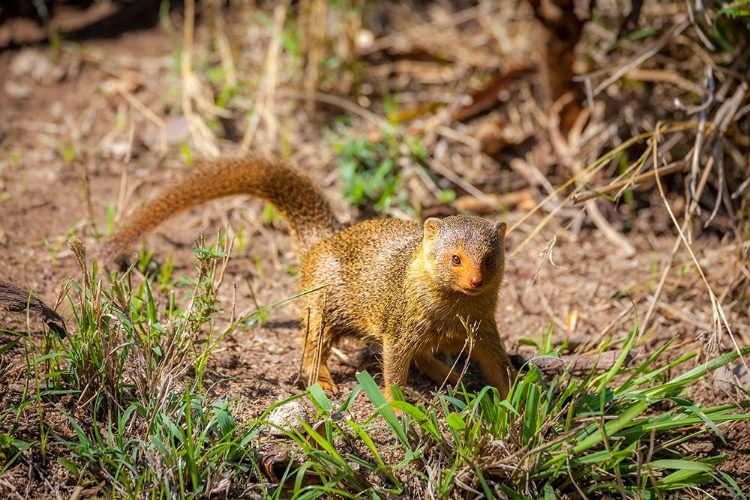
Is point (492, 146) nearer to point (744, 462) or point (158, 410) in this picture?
point (744, 462)

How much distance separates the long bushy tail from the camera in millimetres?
3367

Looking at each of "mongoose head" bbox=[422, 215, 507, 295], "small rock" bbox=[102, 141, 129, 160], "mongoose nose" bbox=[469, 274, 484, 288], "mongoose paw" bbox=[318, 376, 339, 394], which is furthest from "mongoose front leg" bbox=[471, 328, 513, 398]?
"small rock" bbox=[102, 141, 129, 160]

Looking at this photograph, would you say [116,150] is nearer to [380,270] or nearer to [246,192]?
[246,192]

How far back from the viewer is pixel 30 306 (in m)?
2.89

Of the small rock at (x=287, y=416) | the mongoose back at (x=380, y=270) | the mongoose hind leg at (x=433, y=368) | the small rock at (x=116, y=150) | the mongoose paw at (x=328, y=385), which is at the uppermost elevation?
the small rock at (x=116, y=150)

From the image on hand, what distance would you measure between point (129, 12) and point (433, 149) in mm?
2860

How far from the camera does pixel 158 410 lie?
2.56m

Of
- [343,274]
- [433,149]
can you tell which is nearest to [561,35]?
[433,149]

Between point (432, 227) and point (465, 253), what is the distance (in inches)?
8.6

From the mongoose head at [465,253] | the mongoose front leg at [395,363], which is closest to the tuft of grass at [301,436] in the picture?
the mongoose front leg at [395,363]

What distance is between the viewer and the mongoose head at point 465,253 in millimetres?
2791

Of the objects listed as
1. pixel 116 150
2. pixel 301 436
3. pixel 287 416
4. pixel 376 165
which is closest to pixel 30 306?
pixel 287 416

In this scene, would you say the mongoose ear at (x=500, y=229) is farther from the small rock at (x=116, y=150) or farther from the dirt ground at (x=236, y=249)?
the small rock at (x=116, y=150)

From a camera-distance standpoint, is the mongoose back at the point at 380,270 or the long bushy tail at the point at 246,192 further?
the long bushy tail at the point at 246,192
